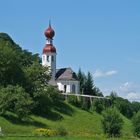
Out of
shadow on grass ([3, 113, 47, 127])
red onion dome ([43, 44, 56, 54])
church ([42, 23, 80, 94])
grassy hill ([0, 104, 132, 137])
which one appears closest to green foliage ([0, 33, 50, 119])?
shadow on grass ([3, 113, 47, 127])

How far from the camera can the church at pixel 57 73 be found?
129 metres

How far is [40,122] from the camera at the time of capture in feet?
274

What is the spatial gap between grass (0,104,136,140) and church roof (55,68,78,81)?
27148 millimetres

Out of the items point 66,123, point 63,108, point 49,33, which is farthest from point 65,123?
point 49,33

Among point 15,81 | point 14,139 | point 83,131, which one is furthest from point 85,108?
point 14,139

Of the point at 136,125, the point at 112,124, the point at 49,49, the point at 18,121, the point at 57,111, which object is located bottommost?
the point at 112,124

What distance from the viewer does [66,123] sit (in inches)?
3415

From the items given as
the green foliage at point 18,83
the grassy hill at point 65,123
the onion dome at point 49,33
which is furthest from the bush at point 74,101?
the onion dome at point 49,33

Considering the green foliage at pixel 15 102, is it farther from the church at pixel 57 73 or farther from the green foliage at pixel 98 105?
the church at pixel 57 73

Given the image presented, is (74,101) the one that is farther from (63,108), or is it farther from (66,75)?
(66,75)

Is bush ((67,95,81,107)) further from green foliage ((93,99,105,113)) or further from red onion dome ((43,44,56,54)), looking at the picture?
red onion dome ((43,44,56,54))

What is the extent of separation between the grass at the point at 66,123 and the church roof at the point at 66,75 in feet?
89.1

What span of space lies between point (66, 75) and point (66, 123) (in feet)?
144

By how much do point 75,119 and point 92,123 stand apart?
104 inches
